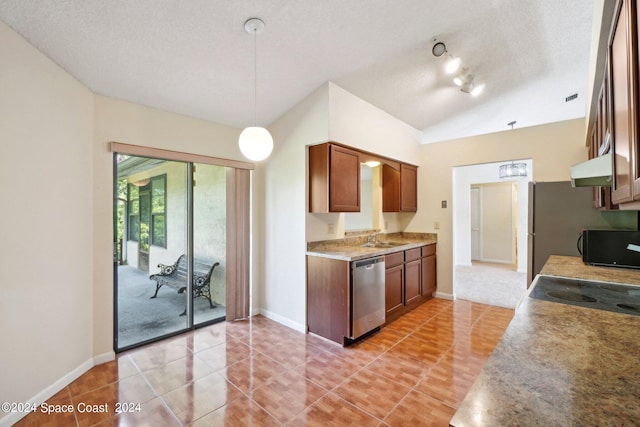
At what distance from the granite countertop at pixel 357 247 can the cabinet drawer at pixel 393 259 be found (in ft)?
0.17

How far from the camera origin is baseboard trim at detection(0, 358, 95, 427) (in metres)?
1.79

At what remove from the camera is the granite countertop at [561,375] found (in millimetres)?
631

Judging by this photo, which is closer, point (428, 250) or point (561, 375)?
point (561, 375)

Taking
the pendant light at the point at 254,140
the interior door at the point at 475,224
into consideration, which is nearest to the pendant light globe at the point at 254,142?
the pendant light at the point at 254,140

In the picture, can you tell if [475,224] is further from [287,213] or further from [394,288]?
[287,213]

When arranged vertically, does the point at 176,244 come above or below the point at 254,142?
below

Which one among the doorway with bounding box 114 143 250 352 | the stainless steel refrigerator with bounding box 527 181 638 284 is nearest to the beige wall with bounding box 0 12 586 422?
the doorway with bounding box 114 143 250 352

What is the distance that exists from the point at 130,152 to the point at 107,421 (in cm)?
218

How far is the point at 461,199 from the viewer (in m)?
7.13

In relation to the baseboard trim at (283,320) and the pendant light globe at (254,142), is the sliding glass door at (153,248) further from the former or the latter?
the pendant light globe at (254,142)

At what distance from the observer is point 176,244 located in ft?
11.6

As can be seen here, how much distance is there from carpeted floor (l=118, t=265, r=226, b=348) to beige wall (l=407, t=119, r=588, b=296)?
11.2ft

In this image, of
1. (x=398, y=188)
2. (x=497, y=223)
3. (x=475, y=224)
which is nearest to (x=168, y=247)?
(x=398, y=188)

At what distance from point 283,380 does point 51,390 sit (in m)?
1.72
